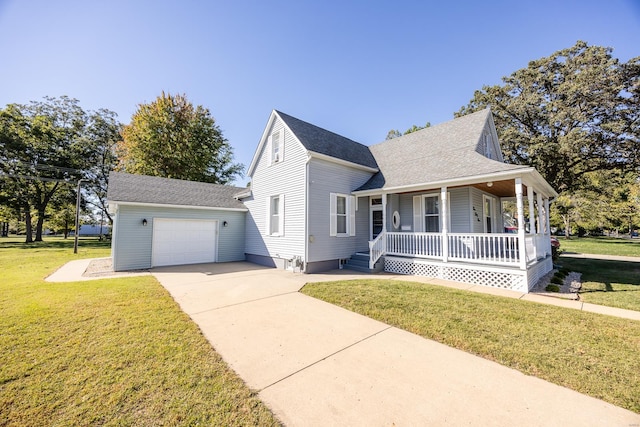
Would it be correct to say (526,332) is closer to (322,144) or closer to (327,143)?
(322,144)

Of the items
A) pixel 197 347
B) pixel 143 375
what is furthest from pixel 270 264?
pixel 143 375

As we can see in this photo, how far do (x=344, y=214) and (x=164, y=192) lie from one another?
894 cm


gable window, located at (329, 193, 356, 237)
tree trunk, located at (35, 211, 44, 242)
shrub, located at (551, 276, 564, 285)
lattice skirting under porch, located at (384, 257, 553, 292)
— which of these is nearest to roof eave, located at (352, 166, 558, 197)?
gable window, located at (329, 193, 356, 237)

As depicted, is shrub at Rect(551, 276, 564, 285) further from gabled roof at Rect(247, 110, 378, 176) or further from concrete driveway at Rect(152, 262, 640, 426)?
gabled roof at Rect(247, 110, 378, 176)

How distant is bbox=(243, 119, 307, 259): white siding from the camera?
416 inches

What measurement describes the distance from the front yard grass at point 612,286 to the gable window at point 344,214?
7519mm

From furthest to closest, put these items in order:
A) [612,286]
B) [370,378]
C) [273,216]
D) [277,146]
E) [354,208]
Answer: [277,146] → [273,216] → [354,208] → [612,286] → [370,378]

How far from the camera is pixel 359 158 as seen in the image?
12.8m

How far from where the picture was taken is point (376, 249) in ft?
34.7

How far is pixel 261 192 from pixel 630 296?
13520 mm

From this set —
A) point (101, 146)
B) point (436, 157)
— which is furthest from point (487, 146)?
point (101, 146)

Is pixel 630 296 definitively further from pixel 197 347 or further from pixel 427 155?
pixel 197 347

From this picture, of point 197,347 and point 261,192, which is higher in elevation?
point 261,192

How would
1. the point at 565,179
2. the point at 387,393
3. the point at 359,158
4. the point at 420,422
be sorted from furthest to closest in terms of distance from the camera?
the point at 565,179, the point at 359,158, the point at 387,393, the point at 420,422
